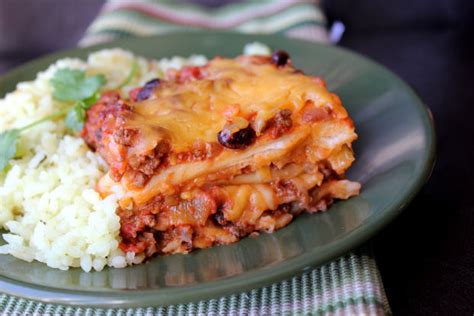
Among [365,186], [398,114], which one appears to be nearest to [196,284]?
[365,186]

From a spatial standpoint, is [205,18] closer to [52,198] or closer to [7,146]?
[7,146]

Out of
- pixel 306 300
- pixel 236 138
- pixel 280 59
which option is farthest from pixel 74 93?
pixel 306 300

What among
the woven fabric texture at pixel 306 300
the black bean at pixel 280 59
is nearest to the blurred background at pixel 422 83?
the woven fabric texture at pixel 306 300

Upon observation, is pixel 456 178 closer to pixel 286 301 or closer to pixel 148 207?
pixel 286 301

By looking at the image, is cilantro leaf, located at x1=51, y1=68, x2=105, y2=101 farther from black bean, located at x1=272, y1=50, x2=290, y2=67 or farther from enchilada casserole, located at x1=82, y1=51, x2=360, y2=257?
black bean, located at x1=272, y1=50, x2=290, y2=67

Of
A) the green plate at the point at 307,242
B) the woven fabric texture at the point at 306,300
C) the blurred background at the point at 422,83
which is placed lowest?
the blurred background at the point at 422,83

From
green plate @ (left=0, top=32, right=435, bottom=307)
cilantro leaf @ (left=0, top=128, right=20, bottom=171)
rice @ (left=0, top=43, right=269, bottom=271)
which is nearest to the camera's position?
green plate @ (left=0, top=32, right=435, bottom=307)

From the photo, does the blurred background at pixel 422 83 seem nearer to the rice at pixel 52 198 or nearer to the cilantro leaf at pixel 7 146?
the rice at pixel 52 198

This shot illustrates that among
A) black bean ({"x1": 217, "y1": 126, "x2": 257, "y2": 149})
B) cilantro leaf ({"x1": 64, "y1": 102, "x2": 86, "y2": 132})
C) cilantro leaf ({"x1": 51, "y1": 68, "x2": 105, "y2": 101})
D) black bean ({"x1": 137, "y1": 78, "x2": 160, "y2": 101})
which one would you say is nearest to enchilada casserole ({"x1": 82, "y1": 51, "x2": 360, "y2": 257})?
black bean ({"x1": 217, "y1": 126, "x2": 257, "y2": 149})
